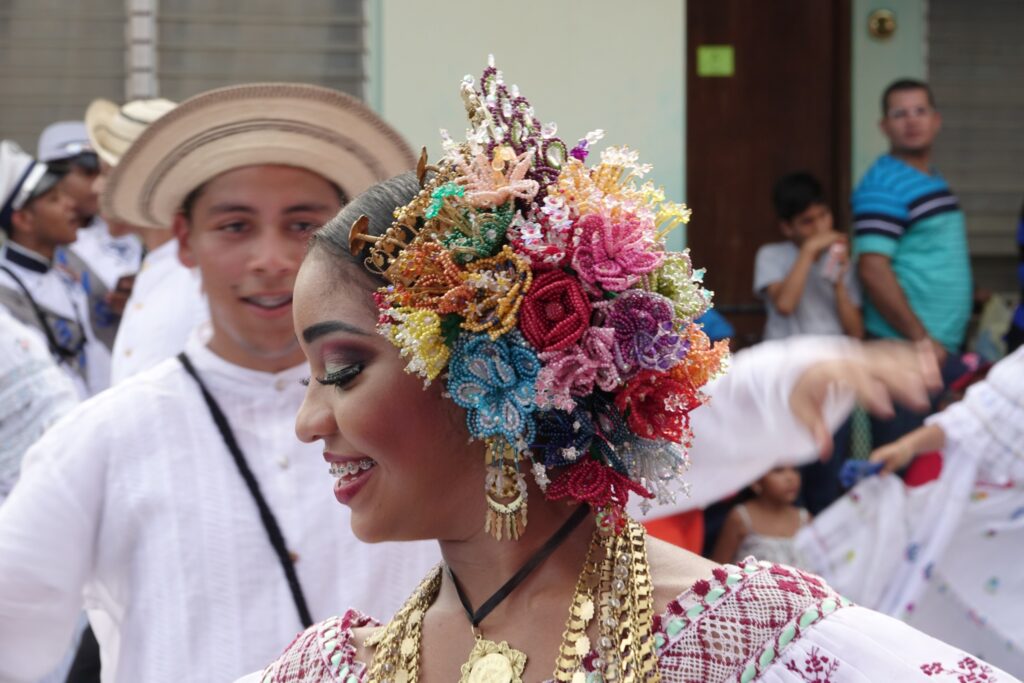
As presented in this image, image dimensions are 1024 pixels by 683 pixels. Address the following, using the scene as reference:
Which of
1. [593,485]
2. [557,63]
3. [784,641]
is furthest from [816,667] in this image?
[557,63]

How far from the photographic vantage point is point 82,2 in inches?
299

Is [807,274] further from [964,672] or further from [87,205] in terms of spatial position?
[964,672]

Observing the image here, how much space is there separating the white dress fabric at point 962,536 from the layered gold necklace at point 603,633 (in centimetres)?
283

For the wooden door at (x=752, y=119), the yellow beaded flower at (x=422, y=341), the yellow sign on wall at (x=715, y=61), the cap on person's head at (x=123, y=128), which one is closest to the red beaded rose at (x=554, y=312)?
the yellow beaded flower at (x=422, y=341)

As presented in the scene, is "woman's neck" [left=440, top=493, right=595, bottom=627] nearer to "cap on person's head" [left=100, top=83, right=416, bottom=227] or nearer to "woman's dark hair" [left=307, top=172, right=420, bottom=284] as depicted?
"woman's dark hair" [left=307, top=172, right=420, bottom=284]

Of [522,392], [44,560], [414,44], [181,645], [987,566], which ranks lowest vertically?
[987,566]

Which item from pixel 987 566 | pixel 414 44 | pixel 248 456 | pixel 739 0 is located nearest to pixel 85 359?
pixel 414 44

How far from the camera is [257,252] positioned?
127 inches

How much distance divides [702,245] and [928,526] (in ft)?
12.3

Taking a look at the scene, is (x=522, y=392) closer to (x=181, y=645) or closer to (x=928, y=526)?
(x=181, y=645)

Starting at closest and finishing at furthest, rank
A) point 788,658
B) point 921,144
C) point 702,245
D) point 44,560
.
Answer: point 788,658 < point 44,560 < point 921,144 < point 702,245

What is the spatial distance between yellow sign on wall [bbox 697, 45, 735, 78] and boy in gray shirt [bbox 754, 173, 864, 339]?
4.08 ft

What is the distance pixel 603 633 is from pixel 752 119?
673 centimetres

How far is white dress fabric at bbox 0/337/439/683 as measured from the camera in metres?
3.00
